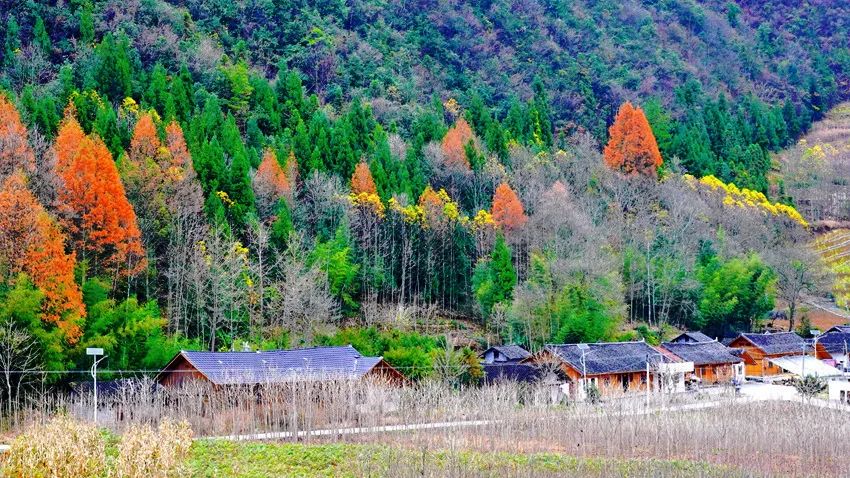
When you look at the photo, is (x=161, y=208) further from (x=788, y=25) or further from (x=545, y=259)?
(x=788, y=25)

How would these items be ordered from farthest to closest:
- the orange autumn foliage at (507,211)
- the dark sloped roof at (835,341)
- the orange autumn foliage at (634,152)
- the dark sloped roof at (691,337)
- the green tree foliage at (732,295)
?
Result: 1. the orange autumn foliage at (634,152)
2. the green tree foliage at (732,295)
3. the orange autumn foliage at (507,211)
4. the dark sloped roof at (835,341)
5. the dark sloped roof at (691,337)

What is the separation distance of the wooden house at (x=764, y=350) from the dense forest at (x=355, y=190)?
3458 mm

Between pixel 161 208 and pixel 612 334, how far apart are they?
21.6 meters

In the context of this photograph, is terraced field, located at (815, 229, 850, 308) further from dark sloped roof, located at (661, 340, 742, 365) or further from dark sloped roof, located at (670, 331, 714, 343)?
dark sloped roof, located at (661, 340, 742, 365)

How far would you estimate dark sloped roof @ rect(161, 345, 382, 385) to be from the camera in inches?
1212

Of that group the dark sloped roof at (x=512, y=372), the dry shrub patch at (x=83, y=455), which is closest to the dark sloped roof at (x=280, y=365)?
the dark sloped roof at (x=512, y=372)

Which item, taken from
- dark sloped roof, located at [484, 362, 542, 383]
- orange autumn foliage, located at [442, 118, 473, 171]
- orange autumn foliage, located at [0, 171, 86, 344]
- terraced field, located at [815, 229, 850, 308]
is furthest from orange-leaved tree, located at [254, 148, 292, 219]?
terraced field, located at [815, 229, 850, 308]

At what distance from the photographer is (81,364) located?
32.0m

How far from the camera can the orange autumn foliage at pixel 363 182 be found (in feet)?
163

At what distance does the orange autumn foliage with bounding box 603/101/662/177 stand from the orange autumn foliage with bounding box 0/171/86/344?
140ft

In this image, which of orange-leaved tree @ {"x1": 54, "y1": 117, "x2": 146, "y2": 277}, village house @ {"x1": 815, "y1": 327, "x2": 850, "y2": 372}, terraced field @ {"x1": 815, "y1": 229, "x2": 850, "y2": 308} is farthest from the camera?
terraced field @ {"x1": 815, "y1": 229, "x2": 850, "y2": 308}

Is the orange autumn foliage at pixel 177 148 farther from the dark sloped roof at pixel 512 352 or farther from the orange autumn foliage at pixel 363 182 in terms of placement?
the dark sloped roof at pixel 512 352

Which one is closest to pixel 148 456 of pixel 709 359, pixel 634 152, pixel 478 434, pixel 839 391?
pixel 478 434

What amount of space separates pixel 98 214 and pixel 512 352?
58.2ft
